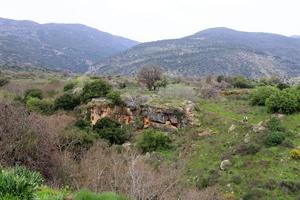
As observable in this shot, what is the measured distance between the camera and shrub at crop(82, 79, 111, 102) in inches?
1564

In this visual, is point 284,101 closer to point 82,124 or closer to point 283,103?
point 283,103

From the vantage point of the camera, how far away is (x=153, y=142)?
104 feet

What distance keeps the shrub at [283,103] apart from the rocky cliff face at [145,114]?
589cm

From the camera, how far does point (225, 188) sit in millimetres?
23953

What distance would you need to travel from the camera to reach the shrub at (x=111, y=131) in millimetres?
33656

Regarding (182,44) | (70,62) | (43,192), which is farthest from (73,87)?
(70,62)

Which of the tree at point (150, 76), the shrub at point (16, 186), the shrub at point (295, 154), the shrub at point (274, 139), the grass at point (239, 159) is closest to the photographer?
the shrub at point (16, 186)

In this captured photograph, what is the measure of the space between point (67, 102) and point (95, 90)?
262 cm

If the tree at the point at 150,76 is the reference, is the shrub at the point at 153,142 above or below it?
below

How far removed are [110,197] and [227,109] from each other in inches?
1155

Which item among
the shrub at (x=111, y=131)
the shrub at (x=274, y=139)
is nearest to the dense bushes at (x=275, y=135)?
the shrub at (x=274, y=139)

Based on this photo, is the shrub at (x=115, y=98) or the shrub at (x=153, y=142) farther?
the shrub at (x=115, y=98)

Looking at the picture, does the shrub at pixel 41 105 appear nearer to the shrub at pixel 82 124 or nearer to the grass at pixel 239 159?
the shrub at pixel 82 124

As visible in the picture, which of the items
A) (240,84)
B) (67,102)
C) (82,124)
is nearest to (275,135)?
(82,124)
